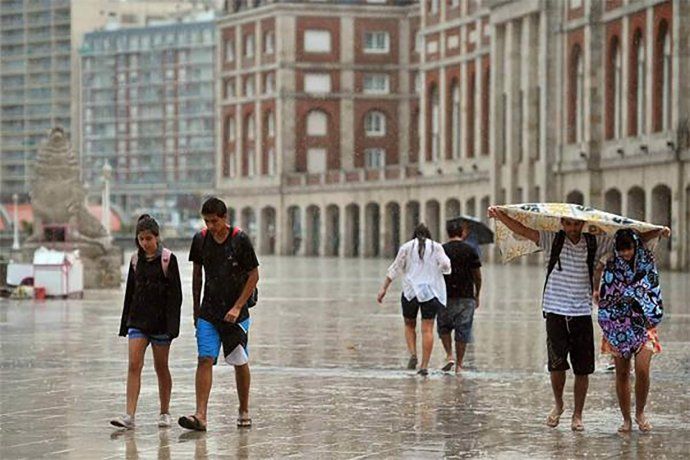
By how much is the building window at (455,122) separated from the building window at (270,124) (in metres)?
23.3

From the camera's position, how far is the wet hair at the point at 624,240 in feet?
51.3

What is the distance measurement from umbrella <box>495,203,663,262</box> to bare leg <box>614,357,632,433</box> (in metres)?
0.96

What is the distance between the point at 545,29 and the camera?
80000 mm

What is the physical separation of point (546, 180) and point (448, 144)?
61.2ft

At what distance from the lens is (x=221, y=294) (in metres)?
15.5

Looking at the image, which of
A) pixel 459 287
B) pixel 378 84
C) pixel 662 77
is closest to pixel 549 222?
pixel 459 287

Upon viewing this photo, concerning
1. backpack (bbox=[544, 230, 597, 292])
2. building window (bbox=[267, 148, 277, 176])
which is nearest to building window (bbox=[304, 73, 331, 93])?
building window (bbox=[267, 148, 277, 176])

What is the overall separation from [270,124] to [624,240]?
106m

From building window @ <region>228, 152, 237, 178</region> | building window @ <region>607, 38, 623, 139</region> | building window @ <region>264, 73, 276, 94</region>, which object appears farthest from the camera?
building window @ <region>228, 152, 237, 178</region>

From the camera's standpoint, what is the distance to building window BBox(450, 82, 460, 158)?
9650 centimetres

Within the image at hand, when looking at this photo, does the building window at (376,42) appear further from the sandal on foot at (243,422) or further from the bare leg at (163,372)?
the sandal on foot at (243,422)

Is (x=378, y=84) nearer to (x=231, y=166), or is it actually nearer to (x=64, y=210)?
(x=231, y=166)

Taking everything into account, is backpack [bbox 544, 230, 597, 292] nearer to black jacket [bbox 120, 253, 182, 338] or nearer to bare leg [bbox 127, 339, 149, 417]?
black jacket [bbox 120, 253, 182, 338]

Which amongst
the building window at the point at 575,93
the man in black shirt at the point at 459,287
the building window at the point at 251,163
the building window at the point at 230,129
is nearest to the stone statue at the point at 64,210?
the man in black shirt at the point at 459,287
